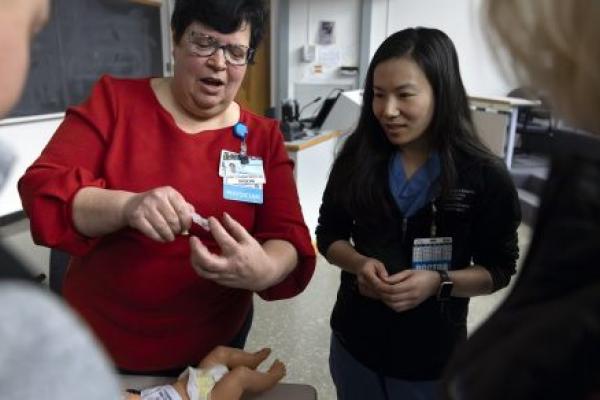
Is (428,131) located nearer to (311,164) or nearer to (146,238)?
(146,238)

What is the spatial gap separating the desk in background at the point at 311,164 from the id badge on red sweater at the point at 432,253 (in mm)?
1930

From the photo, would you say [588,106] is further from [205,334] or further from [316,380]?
[316,380]

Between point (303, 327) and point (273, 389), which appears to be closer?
point (273, 389)

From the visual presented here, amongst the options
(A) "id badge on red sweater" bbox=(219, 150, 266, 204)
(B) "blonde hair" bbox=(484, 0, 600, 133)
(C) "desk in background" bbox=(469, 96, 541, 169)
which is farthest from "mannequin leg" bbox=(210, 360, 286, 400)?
(C) "desk in background" bbox=(469, 96, 541, 169)

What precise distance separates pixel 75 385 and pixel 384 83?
1005mm

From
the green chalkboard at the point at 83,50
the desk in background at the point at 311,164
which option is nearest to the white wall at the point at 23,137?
the green chalkboard at the point at 83,50

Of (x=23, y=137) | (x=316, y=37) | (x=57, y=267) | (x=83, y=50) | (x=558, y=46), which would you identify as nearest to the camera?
(x=558, y=46)

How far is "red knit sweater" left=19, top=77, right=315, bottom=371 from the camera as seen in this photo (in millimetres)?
1050

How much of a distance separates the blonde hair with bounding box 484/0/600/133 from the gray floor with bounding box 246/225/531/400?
1.80 metres

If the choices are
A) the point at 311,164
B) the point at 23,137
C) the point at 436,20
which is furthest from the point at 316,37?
the point at 23,137

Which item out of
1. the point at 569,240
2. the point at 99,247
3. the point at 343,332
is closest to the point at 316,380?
the point at 343,332

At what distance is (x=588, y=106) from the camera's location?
42cm

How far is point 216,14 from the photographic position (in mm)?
1079

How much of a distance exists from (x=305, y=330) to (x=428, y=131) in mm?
1713
